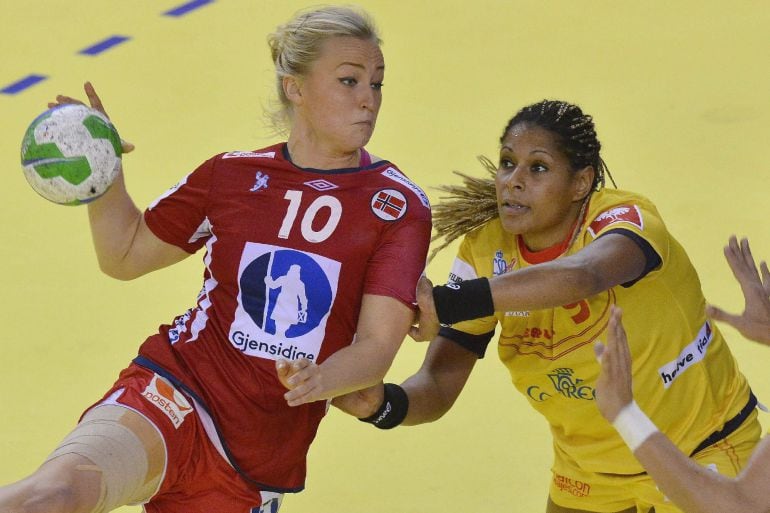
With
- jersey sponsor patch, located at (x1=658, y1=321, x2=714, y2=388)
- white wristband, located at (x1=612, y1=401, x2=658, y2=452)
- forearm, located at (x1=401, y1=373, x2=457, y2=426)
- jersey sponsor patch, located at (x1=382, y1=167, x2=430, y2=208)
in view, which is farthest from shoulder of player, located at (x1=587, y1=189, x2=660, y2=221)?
white wristband, located at (x1=612, y1=401, x2=658, y2=452)

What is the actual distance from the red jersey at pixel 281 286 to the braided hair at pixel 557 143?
1.32 ft

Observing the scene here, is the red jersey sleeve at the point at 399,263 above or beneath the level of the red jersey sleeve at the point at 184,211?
beneath

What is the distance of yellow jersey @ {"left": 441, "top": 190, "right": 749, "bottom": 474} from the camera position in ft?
12.0

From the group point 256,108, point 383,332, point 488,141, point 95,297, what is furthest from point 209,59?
point 383,332

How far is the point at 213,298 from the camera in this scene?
3586 millimetres

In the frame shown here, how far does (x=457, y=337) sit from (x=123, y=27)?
5793 millimetres

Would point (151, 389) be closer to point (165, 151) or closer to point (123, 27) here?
point (165, 151)

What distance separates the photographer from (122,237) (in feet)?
12.1

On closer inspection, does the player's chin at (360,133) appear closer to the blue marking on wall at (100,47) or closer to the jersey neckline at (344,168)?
the jersey neckline at (344,168)

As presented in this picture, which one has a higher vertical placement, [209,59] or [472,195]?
[209,59]

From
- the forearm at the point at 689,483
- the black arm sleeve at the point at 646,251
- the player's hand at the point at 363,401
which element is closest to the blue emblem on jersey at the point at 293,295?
the player's hand at the point at 363,401

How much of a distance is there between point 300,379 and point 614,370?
0.75m

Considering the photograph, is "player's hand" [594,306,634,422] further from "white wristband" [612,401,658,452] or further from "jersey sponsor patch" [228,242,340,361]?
"jersey sponsor patch" [228,242,340,361]

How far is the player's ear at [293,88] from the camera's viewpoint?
3.63 meters
